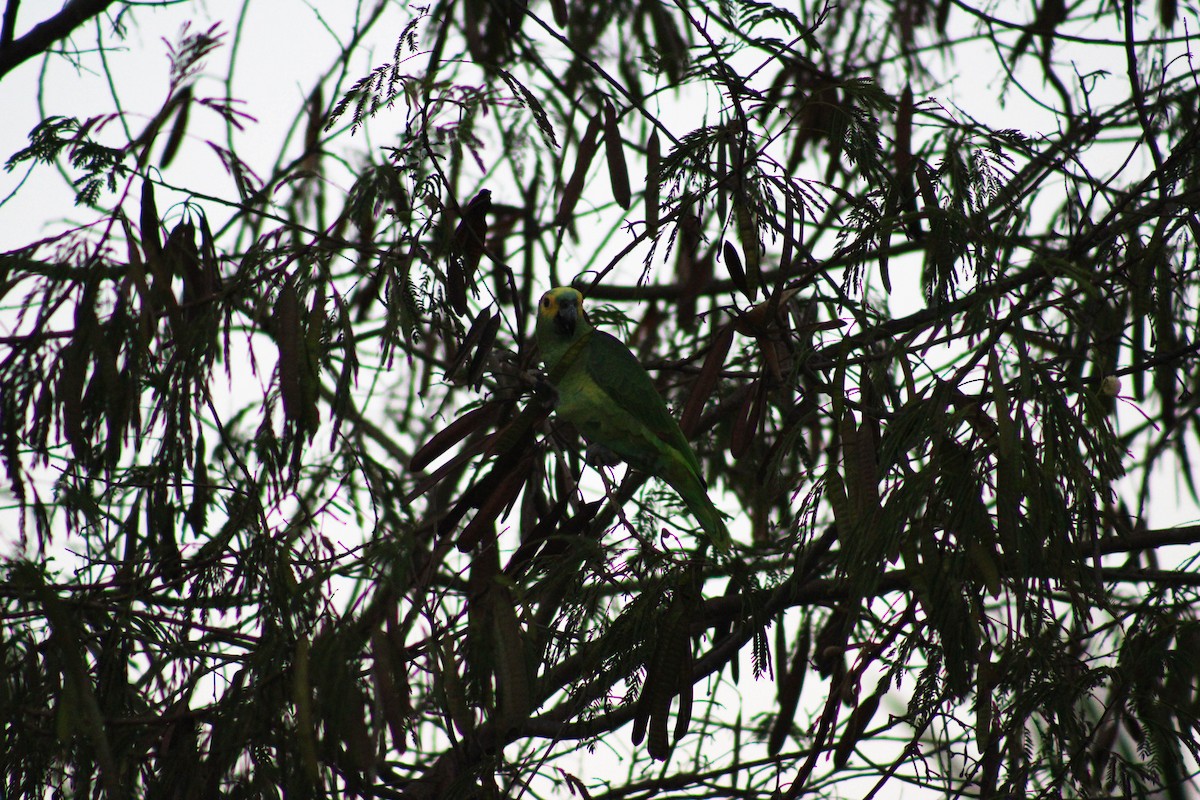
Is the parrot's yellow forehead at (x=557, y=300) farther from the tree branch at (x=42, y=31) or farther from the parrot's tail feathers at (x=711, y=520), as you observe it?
the tree branch at (x=42, y=31)

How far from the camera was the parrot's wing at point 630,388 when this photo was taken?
2814 millimetres

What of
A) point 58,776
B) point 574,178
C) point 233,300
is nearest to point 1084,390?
point 574,178

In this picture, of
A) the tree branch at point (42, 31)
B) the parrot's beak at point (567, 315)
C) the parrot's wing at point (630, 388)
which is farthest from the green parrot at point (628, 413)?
the tree branch at point (42, 31)

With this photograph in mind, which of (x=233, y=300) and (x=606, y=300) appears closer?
(x=233, y=300)

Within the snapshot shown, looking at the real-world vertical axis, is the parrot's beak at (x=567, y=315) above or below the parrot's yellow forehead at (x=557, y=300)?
below

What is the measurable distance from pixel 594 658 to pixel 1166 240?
152cm

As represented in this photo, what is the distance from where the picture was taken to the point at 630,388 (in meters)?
2.81

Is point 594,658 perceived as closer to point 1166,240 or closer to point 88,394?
point 88,394

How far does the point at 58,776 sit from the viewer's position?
6.75ft

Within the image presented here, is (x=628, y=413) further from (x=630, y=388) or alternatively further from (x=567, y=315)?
(x=567, y=315)

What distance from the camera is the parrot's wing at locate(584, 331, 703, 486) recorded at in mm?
2814

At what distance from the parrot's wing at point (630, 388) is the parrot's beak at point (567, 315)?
9.9 inches

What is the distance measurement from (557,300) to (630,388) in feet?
1.53

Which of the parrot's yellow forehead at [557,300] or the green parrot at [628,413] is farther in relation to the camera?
the parrot's yellow forehead at [557,300]
